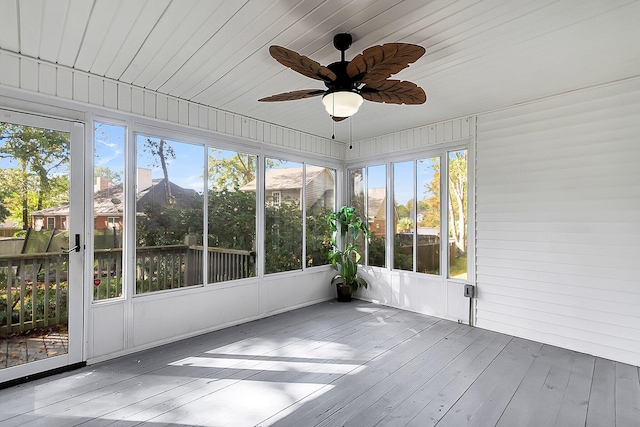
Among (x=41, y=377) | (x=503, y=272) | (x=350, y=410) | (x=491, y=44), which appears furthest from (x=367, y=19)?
(x=41, y=377)

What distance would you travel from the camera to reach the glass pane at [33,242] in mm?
2689

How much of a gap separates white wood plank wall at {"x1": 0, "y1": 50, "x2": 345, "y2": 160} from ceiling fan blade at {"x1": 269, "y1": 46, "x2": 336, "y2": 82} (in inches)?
82.4

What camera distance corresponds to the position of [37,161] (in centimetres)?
286

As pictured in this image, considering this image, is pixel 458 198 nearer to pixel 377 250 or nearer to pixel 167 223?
pixel 377 250

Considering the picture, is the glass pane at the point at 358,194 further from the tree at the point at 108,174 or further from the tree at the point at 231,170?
the tree at the point at 108,174

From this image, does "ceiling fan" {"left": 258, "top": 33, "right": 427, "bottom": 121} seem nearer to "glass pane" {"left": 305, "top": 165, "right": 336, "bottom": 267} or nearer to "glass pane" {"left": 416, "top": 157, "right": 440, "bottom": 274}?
"glass pane" {"left": 416, "top": 157, "right": 440, "bottom": 274}

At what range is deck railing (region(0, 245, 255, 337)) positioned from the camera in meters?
2.72

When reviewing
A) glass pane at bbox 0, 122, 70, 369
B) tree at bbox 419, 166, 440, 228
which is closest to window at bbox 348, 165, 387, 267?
tree at bbox 419, 166, 440, 228

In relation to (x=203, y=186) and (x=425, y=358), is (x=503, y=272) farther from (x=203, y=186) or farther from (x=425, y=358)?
(x=203, y=186)

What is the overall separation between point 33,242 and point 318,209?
12.1 ft

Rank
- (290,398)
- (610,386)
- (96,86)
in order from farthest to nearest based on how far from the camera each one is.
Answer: (96,86), (610,386), (290,398)

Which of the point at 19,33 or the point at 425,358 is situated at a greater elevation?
→ the point at 19,33

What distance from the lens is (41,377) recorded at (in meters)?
2.78

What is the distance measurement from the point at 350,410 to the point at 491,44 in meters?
2.95
